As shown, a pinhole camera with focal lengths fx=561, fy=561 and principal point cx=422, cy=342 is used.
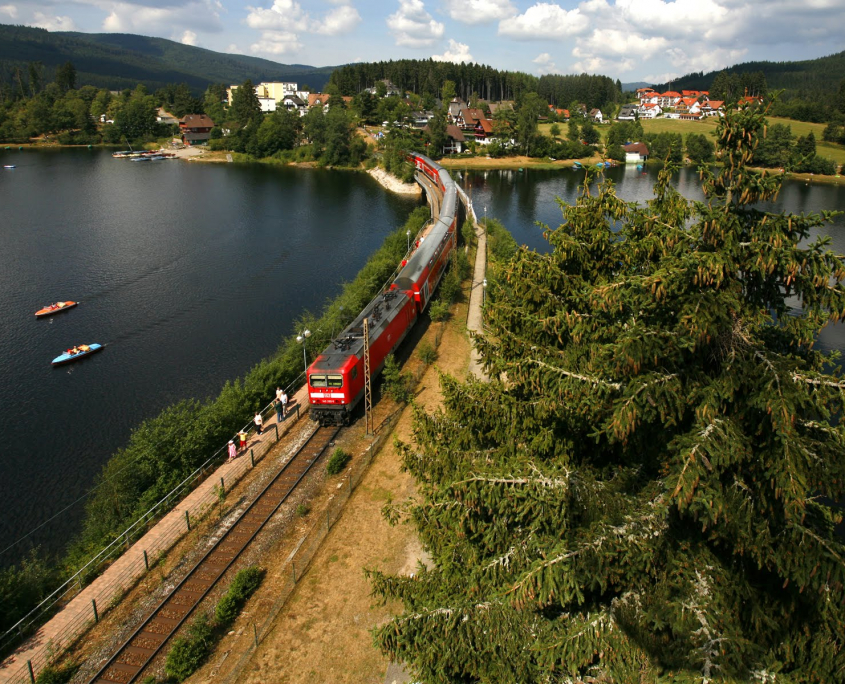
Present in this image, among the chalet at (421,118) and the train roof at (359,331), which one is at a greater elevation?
the chalet at (421,118)

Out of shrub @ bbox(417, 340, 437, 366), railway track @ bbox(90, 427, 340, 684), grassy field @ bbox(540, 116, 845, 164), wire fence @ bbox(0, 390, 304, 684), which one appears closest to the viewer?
railway track @ bbox(90, 427, 340, 684)

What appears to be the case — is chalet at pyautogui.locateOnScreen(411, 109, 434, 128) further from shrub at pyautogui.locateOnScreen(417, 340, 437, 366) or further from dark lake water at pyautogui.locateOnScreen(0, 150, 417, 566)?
shrub at pyautogui.locateOnScreen(417, 340, 437, 366)

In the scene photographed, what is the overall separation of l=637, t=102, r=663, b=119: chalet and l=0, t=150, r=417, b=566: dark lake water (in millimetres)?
123246

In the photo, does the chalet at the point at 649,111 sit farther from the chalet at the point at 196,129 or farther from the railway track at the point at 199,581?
the railway track at the point at 199,581

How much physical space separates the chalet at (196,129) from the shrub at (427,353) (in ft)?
414

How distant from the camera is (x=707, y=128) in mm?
137625

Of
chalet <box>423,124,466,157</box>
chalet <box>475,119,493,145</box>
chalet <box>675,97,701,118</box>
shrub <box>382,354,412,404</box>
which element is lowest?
shrub <box>382,354,412,404</box>

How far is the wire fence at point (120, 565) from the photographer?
14973 millimetres

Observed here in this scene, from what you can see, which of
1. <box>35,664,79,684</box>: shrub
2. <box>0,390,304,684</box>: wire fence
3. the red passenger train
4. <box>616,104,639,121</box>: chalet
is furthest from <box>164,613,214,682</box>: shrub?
<box>616,104,639,121</box>: chalet

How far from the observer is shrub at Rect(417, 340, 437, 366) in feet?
103

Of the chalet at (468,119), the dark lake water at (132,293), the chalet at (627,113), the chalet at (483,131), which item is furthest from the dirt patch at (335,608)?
the chalet at (627,113)

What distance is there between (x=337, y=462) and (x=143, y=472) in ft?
25.6

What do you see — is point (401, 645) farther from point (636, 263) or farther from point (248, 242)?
point (248, 242)

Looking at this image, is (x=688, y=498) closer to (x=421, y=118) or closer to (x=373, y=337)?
(x=373, y=337)
